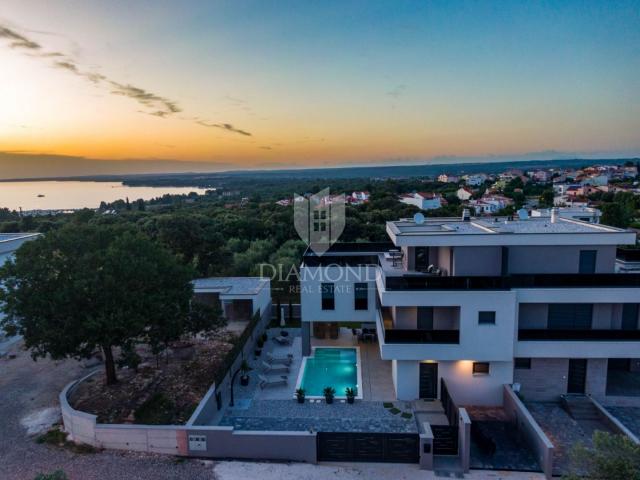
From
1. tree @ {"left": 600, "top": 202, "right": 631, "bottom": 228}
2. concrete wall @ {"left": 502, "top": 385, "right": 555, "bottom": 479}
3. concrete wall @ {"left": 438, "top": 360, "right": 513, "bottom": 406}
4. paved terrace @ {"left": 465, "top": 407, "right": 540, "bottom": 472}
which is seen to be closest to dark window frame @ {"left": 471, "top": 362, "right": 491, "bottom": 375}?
concrete wall @ {"left": 438, "top": 360, "right": 513, "bottom": 406}

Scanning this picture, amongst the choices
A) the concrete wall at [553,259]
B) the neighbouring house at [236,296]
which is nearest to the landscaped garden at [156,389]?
the neighbouring house at [236,296]

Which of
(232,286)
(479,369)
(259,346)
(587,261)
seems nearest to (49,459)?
(259,346)

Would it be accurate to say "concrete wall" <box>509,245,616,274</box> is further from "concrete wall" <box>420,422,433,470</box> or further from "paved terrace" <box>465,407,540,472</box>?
"concrete wall" <box>420,422,433,470</box>

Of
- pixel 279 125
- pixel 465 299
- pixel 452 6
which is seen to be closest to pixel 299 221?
pixel 279 125

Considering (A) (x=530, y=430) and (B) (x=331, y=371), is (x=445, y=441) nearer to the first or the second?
(A) (x=530, y=430)

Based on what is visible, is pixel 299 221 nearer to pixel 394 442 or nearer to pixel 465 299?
pixel 465 299

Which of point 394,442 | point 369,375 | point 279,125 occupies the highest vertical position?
point 279,125
